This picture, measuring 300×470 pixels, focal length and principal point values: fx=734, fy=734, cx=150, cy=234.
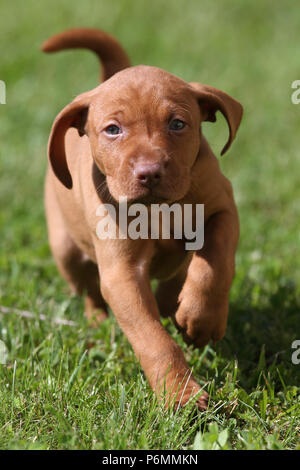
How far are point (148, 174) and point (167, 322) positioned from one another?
1351 millimetres

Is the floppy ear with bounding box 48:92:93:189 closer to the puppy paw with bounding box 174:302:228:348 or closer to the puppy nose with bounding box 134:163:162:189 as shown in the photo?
the puppy nose with bounding box 134:163:162:189

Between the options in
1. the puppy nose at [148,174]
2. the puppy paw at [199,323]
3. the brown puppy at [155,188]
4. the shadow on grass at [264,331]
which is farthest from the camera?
the shadow on grass at [264,331]

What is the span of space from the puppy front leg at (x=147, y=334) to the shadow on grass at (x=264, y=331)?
497 millimetres

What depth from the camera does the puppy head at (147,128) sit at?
2.80m

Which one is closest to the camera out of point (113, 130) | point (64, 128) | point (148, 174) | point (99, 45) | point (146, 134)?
point (148, 174)

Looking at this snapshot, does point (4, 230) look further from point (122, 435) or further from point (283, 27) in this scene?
point (283, 27)

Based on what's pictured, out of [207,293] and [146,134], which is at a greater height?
[146,134]

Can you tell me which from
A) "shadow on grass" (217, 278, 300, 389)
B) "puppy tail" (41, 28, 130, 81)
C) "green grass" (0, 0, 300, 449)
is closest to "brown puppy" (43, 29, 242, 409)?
"green grass" (0, 0, 300, 449)

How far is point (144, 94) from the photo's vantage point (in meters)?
2.90

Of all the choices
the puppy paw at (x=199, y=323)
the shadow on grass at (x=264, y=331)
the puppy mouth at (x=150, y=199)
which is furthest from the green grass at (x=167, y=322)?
the puppy mouth at (x=150, y=199)

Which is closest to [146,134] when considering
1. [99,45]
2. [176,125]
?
[176,125]

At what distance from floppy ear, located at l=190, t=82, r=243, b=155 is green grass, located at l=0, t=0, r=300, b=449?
3.39 ft

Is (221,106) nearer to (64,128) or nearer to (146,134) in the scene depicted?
(146,134)

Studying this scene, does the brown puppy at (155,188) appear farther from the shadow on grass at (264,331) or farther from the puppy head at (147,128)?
the shadow on grass at (264,331)
